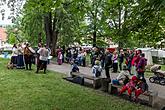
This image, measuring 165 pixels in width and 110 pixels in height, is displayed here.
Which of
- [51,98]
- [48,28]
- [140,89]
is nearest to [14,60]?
[51,98]

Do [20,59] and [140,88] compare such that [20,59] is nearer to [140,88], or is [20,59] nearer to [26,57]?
[26,57]

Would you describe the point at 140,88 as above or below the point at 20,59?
below

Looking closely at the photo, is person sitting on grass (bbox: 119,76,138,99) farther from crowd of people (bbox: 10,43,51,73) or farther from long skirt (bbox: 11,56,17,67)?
long skirt (bbox: 11,56,17,67)

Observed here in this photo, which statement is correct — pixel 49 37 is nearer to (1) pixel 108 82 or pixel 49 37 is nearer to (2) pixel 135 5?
(1) pixel 108 82

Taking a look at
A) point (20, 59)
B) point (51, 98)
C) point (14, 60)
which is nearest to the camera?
point (51, 98)

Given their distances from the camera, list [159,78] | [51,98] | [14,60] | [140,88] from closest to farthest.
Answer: [51,98] → [140,88] → [159,78] → [14,60]

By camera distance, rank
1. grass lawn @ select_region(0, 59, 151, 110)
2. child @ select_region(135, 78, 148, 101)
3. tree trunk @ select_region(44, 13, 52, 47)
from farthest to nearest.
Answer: tree trunk @ select_region(44, 13, 52, 47)
child @ select_region(135, 78, 148, 101)
grass lawn @ select_region(0, 59, 151, 110)

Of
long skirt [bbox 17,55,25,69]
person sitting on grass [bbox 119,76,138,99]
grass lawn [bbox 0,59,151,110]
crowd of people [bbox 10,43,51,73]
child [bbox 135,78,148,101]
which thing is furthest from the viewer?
long skirt [bbox 17,55,25,69]

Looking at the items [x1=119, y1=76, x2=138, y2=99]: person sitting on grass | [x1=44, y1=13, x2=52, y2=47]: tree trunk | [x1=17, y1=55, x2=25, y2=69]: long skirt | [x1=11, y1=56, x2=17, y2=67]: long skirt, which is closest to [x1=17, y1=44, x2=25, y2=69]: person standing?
[x1=17, y1=55, x2=25, y2=69]: long skirt

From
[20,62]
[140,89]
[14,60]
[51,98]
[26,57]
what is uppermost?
[26,57]

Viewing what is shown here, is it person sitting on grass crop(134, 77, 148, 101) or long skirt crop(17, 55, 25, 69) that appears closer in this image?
person sitting on grass crop(134, 77, 148, 101)

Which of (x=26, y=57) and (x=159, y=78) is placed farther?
(x=26, y=57)

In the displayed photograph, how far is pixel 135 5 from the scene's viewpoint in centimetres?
1108

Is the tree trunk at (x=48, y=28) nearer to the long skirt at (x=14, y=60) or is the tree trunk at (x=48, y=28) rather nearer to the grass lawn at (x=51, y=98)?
the long skirt at (x=14, y=60)
